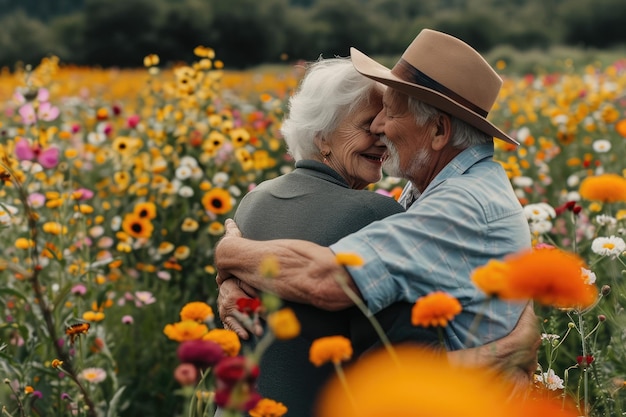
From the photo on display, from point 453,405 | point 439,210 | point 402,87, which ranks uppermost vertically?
point 453,405

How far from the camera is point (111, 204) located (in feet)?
15.5

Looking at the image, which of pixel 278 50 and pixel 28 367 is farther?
pixel 278 50

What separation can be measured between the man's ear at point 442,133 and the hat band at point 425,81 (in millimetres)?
67

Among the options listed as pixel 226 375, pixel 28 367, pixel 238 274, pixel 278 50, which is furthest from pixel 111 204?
pixel 278 50

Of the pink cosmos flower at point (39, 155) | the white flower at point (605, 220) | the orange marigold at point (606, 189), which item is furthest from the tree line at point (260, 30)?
the orange marigold at point (606, 189)

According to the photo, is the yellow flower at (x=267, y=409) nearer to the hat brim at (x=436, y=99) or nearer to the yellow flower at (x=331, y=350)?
the yellow flower at (x=331, y=350)

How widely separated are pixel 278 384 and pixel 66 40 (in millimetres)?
34132

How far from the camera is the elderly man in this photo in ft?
6.10

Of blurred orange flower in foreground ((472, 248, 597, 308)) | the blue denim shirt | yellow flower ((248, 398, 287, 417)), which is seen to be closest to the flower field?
the blue denim shirt

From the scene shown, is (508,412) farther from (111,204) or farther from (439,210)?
(111,204)

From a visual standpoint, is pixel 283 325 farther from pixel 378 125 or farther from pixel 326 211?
pixel 378 125

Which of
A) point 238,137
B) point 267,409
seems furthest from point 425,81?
point 238,137

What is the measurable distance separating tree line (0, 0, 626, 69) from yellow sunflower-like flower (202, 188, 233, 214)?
73.8ft

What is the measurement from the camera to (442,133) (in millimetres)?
2359
